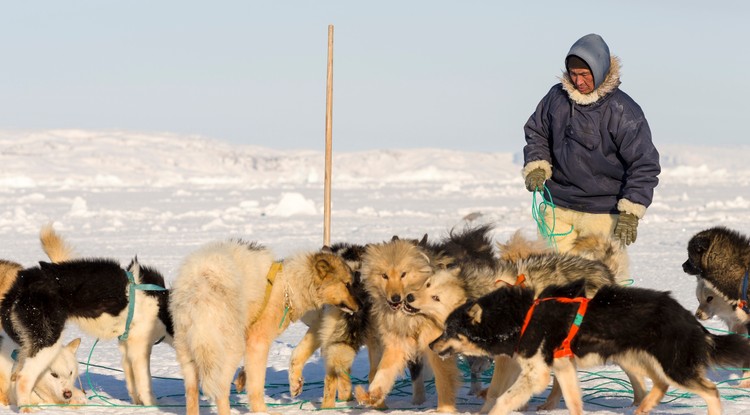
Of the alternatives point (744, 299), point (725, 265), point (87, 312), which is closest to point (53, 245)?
point (87, 312)

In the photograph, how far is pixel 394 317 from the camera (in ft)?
18.5

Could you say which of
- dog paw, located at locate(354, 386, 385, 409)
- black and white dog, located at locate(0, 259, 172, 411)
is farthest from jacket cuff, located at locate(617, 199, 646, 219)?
black and white dog, located at locate(0, 259, 172, 411)

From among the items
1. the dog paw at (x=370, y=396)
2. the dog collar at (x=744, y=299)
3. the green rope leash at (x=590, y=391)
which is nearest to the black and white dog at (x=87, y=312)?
the green rope leash at (x=590, y=391)

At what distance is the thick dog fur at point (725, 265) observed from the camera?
22.2ft

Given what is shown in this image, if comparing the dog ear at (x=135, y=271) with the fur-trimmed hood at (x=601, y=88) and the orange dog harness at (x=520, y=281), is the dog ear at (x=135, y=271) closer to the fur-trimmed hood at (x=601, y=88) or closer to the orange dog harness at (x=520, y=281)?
the orange dog harness at (x=520, y=281)

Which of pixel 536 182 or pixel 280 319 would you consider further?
pixel 536 182

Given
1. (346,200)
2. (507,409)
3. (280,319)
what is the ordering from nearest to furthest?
(507,409) < (280,319) < (346,200)

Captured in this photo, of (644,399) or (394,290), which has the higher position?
(394,290)

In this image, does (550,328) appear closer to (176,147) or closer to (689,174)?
(689,174)

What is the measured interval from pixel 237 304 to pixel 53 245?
2.06 meters

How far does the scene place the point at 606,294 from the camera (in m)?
5.10

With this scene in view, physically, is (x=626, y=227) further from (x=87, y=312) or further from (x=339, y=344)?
(x=87, y=312)

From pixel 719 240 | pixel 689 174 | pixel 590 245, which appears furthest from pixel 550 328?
pixel 689 174

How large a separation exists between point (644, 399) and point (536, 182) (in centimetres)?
188
